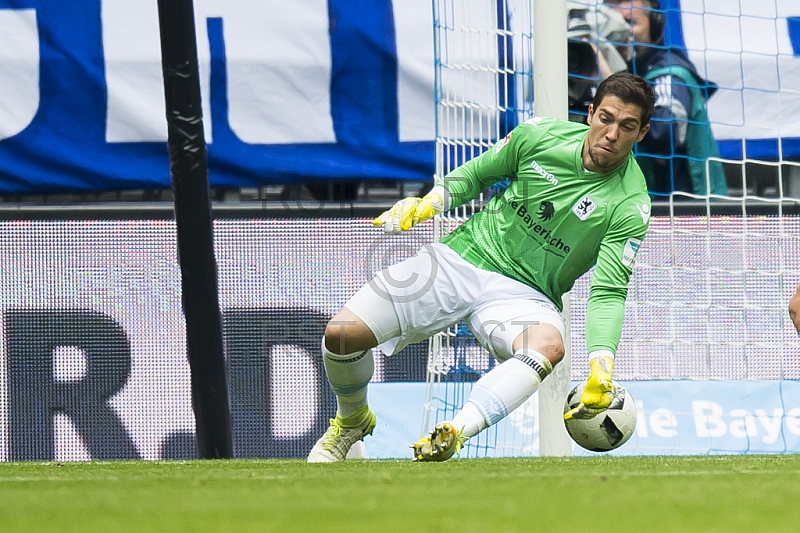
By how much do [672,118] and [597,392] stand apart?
9.53ft

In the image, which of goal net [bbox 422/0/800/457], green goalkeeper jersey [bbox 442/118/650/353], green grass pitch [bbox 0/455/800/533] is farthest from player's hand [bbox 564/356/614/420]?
goal net [bbox 422/0/800/457]

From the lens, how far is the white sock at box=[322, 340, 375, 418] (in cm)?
415

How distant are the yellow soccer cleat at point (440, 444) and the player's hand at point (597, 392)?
40cm

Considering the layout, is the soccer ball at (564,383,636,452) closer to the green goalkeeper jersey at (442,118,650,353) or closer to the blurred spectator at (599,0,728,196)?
the green goalkeeper jersey at (442,118,650,353)

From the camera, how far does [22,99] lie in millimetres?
6453

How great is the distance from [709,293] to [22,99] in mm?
3738

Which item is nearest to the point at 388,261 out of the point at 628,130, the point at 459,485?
the point at 628,130

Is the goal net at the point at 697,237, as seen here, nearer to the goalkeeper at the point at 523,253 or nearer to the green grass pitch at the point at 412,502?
the goalkeeper at the point at 523,253

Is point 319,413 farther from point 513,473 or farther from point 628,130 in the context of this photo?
point 513,473

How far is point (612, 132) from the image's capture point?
3.97 meters

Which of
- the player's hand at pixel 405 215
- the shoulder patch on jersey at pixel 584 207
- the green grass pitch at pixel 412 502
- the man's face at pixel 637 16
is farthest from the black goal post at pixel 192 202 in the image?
the green grass pitch at pixel 412 502

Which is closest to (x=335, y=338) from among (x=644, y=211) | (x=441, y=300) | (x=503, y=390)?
(x=441, y=300)

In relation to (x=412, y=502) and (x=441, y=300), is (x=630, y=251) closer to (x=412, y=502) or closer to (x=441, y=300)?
(x=441, y=300)

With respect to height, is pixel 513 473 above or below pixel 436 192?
below
